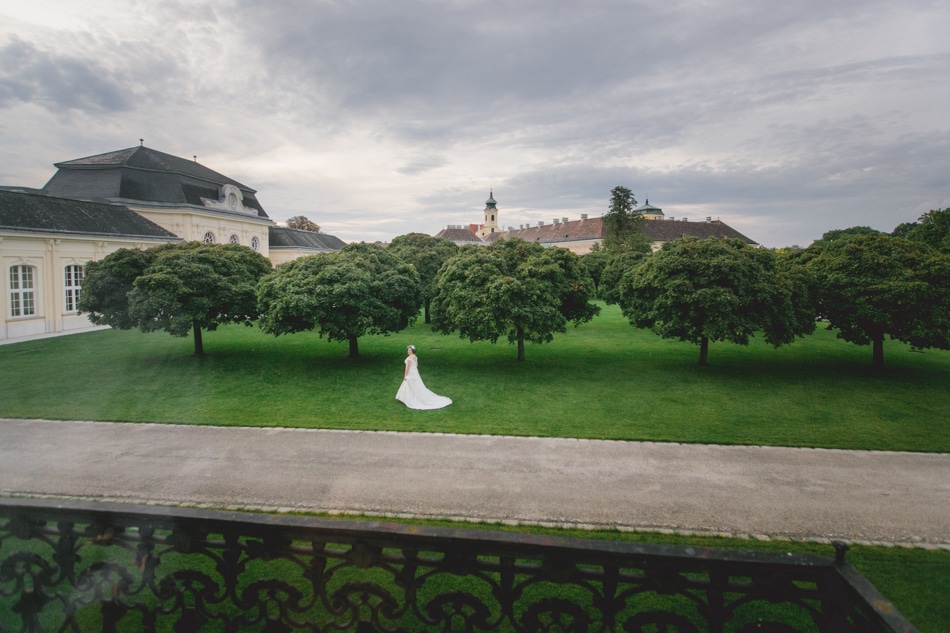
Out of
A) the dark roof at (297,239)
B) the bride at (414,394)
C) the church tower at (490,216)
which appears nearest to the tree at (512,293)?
the bride at (414,394)

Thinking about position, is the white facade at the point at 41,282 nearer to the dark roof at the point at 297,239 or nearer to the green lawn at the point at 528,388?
the green lawn at the point at 528,388

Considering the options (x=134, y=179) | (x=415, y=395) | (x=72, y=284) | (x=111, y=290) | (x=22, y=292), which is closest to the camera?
(x=415, y=395)

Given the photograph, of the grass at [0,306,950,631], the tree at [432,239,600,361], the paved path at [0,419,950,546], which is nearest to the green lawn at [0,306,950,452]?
the grass at [0,306,950,631]

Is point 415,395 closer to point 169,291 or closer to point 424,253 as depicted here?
point 169,291

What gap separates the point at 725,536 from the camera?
6449 mm

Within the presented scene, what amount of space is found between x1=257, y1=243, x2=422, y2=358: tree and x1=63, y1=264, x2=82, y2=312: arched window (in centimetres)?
1634

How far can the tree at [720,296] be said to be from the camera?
14352mm

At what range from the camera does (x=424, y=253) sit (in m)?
27.7

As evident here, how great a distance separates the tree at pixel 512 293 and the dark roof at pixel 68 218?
21.2 meters

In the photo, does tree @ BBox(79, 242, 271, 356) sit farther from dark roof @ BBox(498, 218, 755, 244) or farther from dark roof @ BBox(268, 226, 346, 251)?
dark roof @ BBox(498, 218, 755, 244)

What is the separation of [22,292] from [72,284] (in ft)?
8.52

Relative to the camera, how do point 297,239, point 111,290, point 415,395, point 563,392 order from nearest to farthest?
1. point 415,395
2. point 563,392
3. point 111,290
4. point 297,239

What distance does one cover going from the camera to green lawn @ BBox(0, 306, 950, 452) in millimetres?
11078

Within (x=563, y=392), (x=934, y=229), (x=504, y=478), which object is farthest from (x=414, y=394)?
(x=934, y=229)
